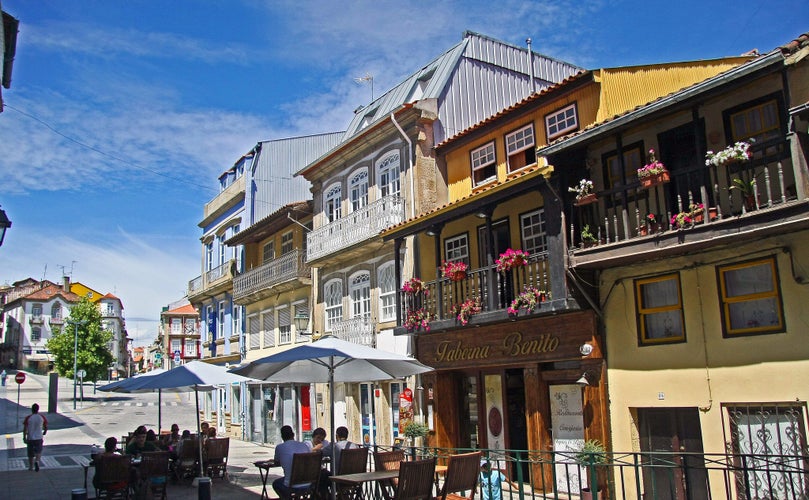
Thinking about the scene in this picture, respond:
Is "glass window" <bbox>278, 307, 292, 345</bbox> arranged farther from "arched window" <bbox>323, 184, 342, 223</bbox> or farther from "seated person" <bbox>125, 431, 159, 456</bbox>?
"seated person" <bbox>125, 431, 159, 456</bbox>

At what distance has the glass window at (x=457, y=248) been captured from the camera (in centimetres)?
1675

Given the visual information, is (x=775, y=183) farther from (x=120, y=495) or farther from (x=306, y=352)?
(x=120, y=495)

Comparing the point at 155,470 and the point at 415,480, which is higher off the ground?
the point at 415,480

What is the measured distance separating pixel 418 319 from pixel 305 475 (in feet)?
24.9

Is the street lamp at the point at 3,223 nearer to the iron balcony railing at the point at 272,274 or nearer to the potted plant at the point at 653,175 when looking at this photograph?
the potted plant at the point at 653,175

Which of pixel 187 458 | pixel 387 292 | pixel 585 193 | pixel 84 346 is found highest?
pixel 84 346

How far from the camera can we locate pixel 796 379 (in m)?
10.2

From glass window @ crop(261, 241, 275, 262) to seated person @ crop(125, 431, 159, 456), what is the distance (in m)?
14.5

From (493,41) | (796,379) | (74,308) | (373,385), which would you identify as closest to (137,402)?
(74,308)

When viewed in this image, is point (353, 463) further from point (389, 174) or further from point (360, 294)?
point (389, 174)

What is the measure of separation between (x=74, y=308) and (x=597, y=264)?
57.0 m

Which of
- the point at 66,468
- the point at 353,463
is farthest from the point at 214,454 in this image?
the point at 66,468

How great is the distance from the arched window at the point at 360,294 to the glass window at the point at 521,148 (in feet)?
20.2

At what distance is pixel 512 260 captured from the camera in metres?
13.9
